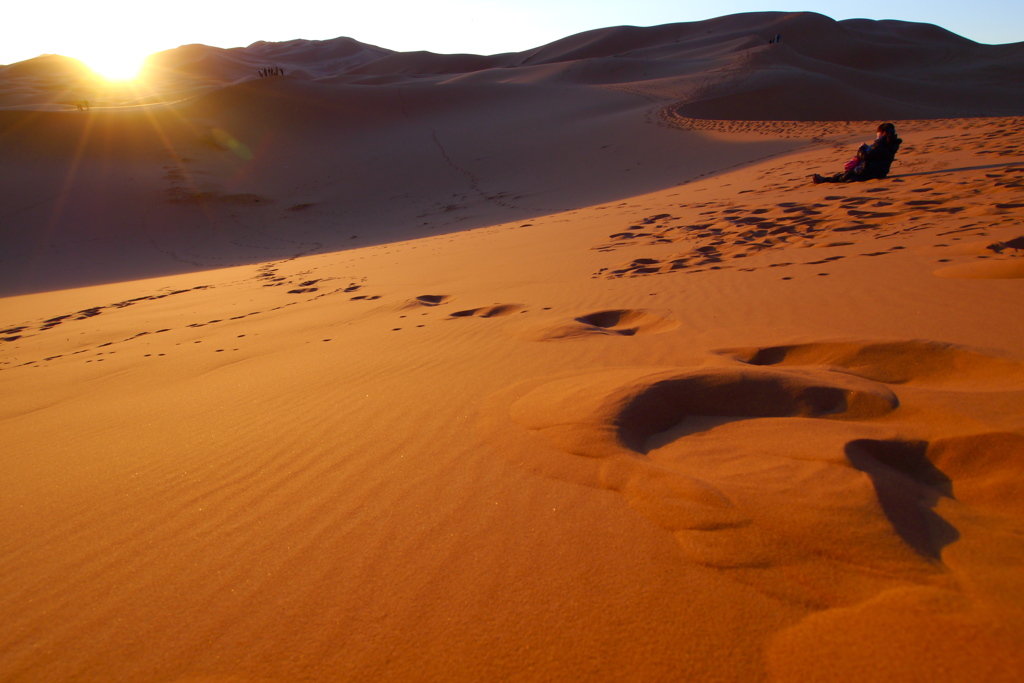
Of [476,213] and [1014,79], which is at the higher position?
[1014,79]

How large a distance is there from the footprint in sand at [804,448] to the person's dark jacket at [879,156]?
5913 millimetres

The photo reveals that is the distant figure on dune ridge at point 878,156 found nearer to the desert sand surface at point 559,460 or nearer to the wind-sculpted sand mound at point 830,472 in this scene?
the desert sand surface at point 559,460

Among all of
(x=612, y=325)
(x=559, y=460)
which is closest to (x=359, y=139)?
(x=612, y=325)

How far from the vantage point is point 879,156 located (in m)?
6.77

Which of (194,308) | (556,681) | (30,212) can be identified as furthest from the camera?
(30,212)

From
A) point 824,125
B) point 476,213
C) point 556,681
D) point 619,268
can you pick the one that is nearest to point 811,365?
point 556,681

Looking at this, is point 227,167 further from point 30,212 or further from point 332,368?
point 332,368

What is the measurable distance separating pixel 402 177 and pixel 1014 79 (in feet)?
123

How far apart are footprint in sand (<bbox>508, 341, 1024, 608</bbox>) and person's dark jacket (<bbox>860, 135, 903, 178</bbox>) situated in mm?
5913

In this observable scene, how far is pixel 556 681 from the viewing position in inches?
39.1

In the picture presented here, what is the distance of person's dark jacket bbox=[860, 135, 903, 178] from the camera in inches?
266

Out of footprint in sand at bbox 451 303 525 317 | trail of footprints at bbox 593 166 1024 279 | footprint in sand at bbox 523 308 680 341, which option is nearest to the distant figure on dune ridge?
trail of footprints at bbox 593 166 1024 279

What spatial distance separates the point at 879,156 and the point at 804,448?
7.03 meters

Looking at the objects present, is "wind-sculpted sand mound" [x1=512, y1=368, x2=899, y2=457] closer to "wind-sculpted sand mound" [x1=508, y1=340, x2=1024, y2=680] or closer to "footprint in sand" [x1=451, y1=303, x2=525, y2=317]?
"wind-sculpted sand mound" [x1=508, y1=340, x2=1024, y2=680]
